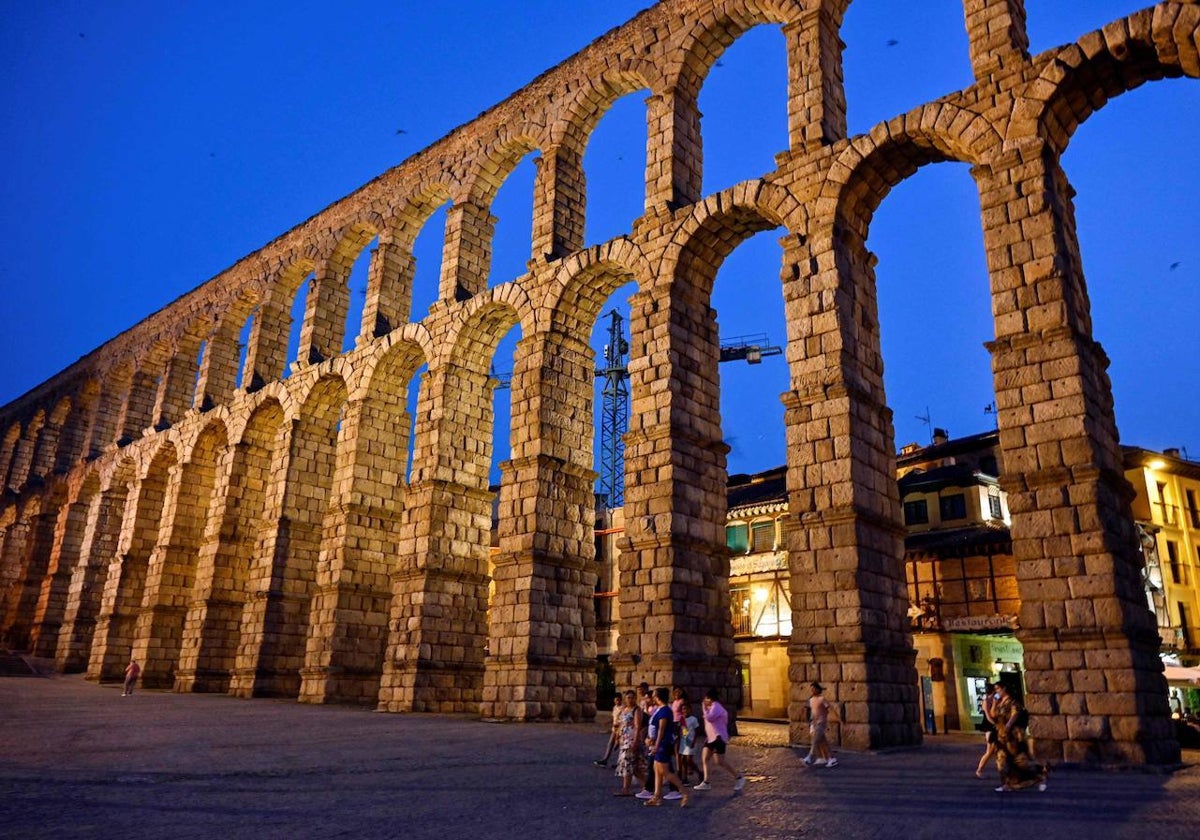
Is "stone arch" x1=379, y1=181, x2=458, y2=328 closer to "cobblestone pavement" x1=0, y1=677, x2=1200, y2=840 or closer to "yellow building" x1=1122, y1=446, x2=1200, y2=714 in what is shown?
"cobblestone pavement" x1=0, y1=677, x2=1200, y2=840

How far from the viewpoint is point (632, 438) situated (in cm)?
1795

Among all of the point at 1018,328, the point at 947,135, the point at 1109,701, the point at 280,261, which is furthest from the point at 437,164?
the point at 1109,701

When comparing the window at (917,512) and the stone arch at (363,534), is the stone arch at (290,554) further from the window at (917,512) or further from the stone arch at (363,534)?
the window at (917,512)

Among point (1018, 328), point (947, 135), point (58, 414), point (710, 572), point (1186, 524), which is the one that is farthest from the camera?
point (58, 414)

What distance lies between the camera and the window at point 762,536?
109 feet

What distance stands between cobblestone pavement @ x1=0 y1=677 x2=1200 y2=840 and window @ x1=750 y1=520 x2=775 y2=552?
17.7 metres

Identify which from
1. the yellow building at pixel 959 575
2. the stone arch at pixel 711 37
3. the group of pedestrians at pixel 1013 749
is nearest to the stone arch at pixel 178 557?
the yellow building at pixel 959 575

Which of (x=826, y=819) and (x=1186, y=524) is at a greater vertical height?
(x=1186, y=524)

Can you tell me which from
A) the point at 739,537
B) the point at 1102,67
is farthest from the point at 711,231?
the point at 739,537

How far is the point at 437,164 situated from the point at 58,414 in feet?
106

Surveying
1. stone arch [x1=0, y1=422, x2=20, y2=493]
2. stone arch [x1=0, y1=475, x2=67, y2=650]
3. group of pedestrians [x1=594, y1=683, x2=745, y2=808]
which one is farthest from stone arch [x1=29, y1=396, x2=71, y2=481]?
group of pedestrians [x1=594, y1=683, x2=745, y2=808]

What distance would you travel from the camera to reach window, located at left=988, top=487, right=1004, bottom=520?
1172 inches

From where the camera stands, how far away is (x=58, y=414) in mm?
47031

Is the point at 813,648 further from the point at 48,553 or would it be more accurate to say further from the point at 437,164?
the point at 48,553
